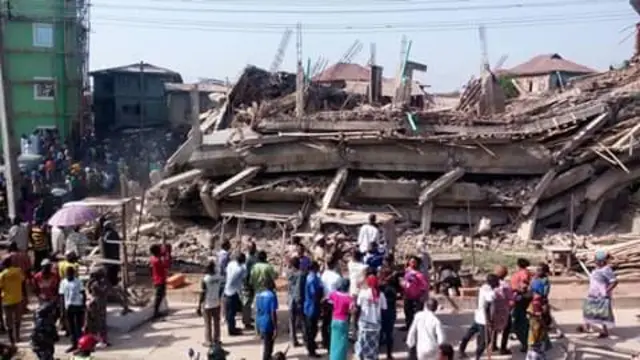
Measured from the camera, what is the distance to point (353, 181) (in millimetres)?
22422

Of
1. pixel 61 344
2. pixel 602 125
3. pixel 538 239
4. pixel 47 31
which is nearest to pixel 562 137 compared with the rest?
pixel 602 125

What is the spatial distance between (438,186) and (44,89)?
23.0 metres

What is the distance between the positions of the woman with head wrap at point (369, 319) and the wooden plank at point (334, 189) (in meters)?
9.94

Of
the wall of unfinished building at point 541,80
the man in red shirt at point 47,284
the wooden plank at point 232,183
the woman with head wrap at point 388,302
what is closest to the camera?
the man in red shirt at point 47,284

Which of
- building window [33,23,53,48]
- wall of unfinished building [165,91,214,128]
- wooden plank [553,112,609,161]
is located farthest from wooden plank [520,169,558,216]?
wall of unfinished building [165,91,214,128]

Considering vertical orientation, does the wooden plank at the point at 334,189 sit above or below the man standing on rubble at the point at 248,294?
above

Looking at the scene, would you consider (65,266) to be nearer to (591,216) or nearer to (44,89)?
(591,216)

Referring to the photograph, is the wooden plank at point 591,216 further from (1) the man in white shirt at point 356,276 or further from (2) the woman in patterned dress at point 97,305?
(2) the woman in patterned dress at point 97,305

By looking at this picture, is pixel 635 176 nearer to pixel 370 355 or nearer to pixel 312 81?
pixel 312 81

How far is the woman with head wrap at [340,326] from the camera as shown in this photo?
36.0 ft

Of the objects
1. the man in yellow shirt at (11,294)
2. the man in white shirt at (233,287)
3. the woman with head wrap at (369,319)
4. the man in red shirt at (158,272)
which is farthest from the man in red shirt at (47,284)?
the woman with head wrap at (369,319)

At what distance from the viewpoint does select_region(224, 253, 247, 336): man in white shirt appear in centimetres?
1271

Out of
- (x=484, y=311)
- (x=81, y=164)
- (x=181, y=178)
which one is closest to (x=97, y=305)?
(x=484, y=311)

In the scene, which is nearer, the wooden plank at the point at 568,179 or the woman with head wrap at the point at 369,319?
the woman with head wrap at the point at 369,319
